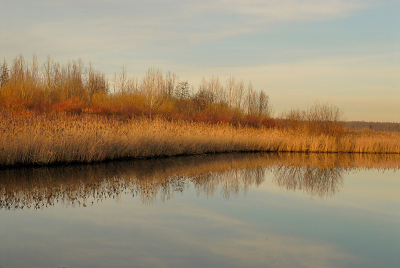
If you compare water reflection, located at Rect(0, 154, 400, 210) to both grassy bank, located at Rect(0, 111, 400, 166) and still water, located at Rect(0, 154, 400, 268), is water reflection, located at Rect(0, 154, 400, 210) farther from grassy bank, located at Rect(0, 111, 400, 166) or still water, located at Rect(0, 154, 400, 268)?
grassy bank, located at Rect(0, 111, 400, 166)

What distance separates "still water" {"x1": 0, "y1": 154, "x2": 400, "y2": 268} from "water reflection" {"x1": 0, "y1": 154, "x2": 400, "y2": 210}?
0.02 meters

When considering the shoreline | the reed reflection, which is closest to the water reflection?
the reed reflection

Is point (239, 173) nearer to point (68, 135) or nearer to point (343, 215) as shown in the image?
point (343, 215)

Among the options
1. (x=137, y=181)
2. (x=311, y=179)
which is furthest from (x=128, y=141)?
(x=311, y=179)

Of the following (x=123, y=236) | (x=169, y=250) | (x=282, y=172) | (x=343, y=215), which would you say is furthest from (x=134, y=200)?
(x=282, y=172)

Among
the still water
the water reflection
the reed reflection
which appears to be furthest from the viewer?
the reed reflection

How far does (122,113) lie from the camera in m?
25.9

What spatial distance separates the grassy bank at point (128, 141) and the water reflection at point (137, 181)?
2.25 feet

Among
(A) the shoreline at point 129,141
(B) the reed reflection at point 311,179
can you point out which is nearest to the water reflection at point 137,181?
(B) the reed reflection at point 311,179

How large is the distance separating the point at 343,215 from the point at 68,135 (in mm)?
7714

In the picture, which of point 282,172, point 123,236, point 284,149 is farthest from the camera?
point 284,149

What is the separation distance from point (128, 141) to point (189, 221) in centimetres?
777

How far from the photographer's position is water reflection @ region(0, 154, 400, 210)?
20.1 ft

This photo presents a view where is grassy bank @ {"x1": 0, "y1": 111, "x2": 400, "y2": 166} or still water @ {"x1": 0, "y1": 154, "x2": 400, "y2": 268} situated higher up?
grassy bank @ {"x1": 0, "y1": 111, "x2": 400, "y2": 166}
